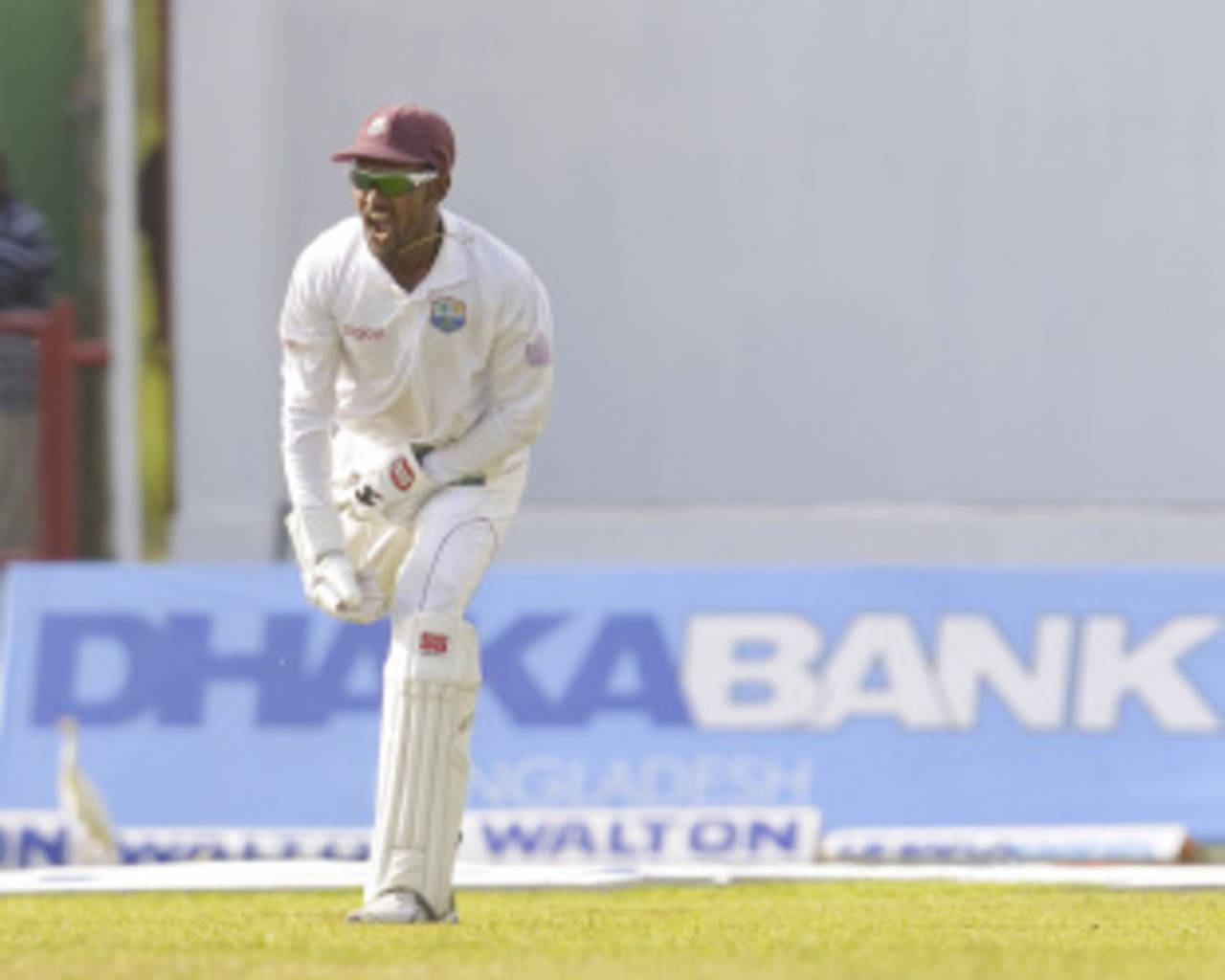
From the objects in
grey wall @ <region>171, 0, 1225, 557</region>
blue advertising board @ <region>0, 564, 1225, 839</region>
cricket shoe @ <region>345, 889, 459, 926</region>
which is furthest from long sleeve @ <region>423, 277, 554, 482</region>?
grey wall @ <region>171, 0, 1225, 557</region>

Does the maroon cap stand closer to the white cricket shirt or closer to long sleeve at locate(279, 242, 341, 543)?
the white cricket shirt

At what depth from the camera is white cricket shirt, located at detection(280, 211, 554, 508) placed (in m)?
8.30

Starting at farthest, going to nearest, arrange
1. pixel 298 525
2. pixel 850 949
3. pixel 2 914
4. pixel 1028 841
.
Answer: pixel 1028 841 → pixel 2 914 → pixel 298 525 → pixel 850 949

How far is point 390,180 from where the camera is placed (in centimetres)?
814

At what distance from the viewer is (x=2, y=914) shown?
30.5 ft

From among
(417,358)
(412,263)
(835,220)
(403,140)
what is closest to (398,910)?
(417,358)

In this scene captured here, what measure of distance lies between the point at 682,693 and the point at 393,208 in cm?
400

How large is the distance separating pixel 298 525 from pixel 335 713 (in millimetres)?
3437

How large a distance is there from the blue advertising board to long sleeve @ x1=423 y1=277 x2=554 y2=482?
334 cm

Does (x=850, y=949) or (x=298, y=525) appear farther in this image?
(x=298, y=525)

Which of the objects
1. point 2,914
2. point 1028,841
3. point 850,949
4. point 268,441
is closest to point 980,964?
point 850,949

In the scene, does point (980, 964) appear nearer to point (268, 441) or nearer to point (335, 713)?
point (335, 713)

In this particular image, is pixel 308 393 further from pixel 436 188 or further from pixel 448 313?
pixel 436 188

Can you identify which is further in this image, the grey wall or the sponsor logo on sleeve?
the grey wall
